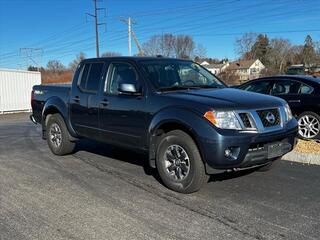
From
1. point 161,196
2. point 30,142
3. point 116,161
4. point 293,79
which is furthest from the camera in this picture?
point 30,142

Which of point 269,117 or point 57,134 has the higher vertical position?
point 269,117

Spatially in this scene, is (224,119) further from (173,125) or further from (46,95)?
(46,95)

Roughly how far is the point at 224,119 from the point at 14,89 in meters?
27.4

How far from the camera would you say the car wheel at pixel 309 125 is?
30.9ft

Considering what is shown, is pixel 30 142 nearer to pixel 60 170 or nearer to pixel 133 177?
pixel 60 170

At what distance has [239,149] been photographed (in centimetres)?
543

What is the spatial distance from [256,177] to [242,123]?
4.73 feet

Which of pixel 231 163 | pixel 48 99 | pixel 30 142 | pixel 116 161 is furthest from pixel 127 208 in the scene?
pixel 30 142

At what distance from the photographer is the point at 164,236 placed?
4.39 metres

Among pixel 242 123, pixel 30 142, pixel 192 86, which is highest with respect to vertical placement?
pixel 192 86

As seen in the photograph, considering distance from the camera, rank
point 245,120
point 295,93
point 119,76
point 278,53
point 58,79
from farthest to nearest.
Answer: point 278,53, point 58,79, point 295,93, point 119,76, point 245,120

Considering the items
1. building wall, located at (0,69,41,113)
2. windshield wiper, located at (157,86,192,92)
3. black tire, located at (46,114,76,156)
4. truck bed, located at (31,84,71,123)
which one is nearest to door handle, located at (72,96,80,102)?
truck bed, located at (31,84,71,123)

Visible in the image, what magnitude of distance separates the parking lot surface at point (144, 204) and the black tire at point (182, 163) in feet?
0.44

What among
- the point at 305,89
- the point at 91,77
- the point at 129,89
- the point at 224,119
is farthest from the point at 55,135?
the point at 305,89
